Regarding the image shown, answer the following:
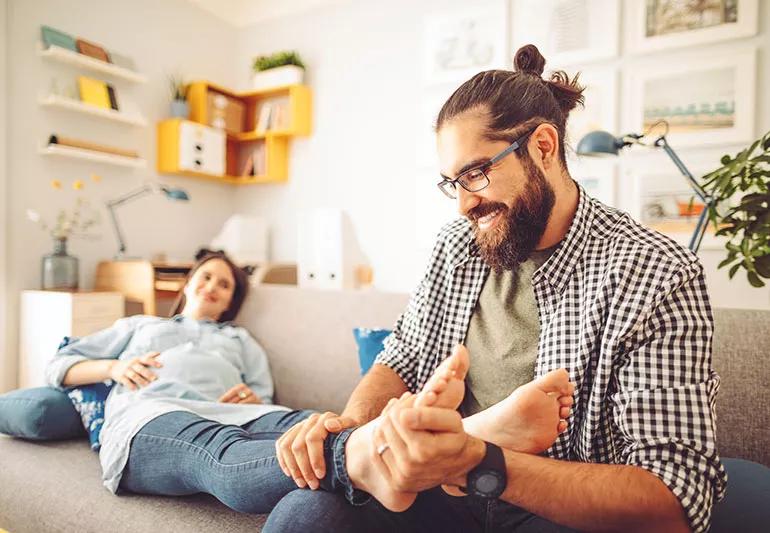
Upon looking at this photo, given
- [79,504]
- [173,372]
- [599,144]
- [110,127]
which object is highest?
[110,127]

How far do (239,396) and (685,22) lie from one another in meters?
2.82

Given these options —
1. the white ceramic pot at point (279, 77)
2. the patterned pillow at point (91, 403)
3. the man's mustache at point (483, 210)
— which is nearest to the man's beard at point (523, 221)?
the man's mustache at point (483, 210)

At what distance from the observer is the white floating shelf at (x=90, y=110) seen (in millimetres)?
3061

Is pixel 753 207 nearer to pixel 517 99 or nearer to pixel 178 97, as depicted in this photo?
pixel 517 99

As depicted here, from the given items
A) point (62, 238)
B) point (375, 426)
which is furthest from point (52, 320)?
point (375, 426)

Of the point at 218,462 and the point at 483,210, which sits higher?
the point at 483,210

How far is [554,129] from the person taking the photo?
3.70 feet

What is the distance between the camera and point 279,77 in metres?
4.00

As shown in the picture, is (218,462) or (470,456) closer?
(470,456)

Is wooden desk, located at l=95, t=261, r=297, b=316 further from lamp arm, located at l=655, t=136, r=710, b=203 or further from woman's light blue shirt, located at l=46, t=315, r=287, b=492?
lamp arm, located at l=655, t=136, r=710, b=203

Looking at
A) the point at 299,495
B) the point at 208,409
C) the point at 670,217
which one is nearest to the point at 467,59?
the point at 670,217

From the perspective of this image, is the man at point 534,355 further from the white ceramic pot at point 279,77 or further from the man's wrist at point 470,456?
the white ceramic pot at point 279,77

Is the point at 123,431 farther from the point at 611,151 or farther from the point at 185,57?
the point at 185,57

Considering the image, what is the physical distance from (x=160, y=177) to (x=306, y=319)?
2.44 meters
